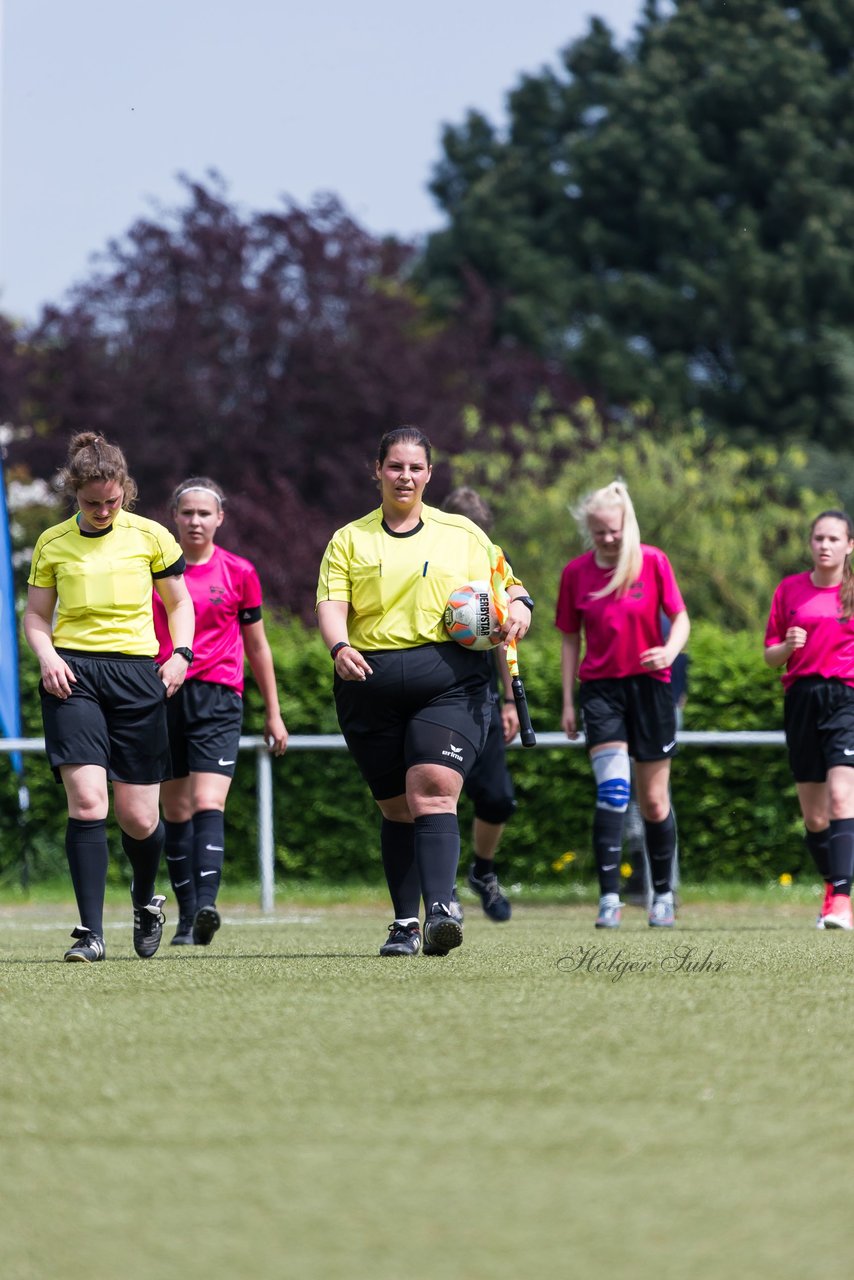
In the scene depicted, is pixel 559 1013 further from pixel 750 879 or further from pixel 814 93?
pixel 814 93

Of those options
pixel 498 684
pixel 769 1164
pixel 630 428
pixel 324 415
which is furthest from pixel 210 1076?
pixel 324 415

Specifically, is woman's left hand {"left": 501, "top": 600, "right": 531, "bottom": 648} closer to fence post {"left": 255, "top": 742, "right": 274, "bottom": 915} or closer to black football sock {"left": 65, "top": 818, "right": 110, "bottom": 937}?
black football sock {"left": 65, "top": 818, "right": 110, "bottom": 937}

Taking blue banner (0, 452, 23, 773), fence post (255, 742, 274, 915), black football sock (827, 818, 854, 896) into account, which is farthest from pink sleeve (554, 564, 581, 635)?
blue banner (0, 452, 23, 773)

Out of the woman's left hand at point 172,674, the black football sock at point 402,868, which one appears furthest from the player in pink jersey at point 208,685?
the black football sock at point 402,868

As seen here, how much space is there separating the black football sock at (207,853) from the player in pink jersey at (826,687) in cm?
263

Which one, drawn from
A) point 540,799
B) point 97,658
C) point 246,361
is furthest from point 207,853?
point 246,361

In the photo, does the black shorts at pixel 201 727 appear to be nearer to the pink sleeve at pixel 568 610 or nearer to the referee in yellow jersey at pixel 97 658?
the referee in yellow jersey at pixel 97 658

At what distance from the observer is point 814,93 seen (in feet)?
123

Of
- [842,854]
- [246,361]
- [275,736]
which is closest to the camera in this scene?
[275,736]

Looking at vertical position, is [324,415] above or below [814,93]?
below

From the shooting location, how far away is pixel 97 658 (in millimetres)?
6656

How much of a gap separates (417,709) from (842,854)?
2774 millimetres

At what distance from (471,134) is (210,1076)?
39.1m

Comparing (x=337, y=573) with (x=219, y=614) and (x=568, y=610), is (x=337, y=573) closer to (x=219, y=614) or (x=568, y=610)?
(x=219, y=614)
